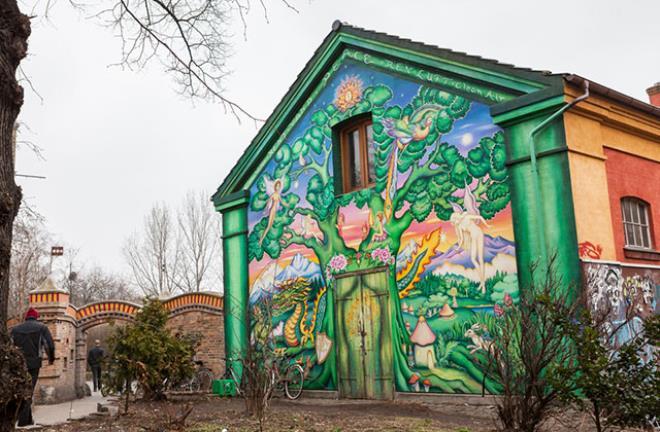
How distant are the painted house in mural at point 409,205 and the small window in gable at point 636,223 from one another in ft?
0.98

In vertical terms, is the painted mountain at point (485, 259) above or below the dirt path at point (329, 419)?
above

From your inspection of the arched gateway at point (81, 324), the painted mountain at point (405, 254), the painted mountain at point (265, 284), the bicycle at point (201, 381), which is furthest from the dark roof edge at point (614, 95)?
the bicycle at point (201, 381)

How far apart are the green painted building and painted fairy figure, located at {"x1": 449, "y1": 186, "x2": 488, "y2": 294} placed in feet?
0.07

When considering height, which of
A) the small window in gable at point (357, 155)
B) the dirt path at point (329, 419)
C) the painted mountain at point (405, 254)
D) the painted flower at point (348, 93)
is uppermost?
the painted flower at point (348, 93)

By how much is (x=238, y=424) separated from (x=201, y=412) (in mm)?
2633

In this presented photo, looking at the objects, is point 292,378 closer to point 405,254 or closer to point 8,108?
point 405,254

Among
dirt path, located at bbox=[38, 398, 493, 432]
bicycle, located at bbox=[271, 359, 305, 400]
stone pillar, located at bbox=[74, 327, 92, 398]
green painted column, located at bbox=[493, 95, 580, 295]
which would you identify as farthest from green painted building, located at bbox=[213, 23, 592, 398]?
stone pillar, located at bbox=[74, 327, 92, 398]

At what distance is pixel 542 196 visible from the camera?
10469 millimetres

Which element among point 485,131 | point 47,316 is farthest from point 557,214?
point 47,316

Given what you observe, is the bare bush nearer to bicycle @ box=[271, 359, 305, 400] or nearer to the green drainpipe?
the green drainpipe

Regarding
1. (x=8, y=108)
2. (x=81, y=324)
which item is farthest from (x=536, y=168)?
(x=81, y=324)

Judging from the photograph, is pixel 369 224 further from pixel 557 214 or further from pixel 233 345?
pixel 233 345

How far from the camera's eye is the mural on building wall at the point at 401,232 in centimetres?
1107

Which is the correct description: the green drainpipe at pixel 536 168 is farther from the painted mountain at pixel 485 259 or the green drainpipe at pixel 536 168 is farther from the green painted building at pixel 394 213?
the painted mountain at pixel 485 259
